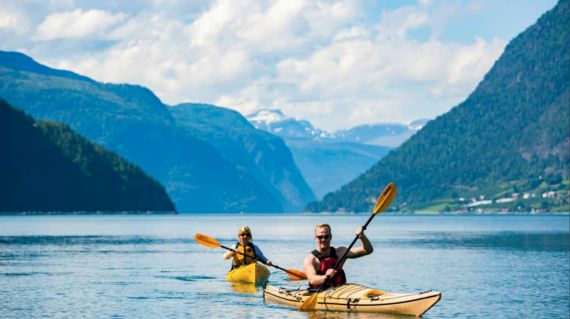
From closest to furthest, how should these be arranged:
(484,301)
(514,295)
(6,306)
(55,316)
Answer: (55,316), (6,306), (484,301), (514,295)

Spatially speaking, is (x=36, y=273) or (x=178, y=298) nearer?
(x=178, y=298)

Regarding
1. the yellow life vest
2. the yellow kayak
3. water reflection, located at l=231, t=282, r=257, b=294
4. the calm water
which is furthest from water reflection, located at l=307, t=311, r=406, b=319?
the yellow kayak

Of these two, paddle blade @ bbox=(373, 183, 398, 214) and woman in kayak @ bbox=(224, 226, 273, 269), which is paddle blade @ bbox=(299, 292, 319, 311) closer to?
paddle blade @ bbox=(373, 183, 398, 214)

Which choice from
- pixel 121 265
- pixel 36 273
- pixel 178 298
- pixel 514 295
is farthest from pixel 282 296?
pixel 121 265

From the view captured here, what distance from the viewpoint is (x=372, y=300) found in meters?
34.8

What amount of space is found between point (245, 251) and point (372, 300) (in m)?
17.3

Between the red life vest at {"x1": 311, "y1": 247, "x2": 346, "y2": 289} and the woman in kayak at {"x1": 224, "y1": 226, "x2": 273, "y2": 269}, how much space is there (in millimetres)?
13135

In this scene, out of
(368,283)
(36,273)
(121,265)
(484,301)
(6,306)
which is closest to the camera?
(6,306)

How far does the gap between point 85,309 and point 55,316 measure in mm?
2510

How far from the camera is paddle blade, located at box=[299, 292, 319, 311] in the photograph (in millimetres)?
36375

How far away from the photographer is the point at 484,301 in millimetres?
46656

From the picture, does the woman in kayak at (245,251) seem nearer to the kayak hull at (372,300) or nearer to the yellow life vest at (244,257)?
the yellow life vest at (244,257)

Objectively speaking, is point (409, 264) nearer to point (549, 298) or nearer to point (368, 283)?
point (368, 283)

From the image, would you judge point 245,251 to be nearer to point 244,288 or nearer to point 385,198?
point 244,288
